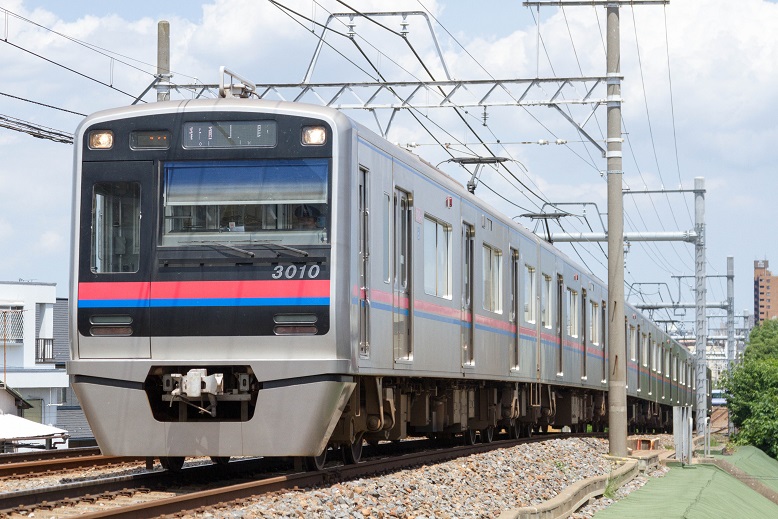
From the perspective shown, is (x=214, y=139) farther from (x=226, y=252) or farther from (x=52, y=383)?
(x=52, y=383)

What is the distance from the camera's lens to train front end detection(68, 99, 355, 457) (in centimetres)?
1038

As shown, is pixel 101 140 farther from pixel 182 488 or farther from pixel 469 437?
pixel 469 437

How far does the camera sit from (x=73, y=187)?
35.6 ft

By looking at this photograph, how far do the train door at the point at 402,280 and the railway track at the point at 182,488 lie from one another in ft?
3.75

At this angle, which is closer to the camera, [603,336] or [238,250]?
[238,250]

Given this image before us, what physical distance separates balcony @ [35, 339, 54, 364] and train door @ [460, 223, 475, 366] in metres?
32.8

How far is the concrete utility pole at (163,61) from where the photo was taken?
19875mm

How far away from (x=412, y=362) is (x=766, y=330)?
10757cm

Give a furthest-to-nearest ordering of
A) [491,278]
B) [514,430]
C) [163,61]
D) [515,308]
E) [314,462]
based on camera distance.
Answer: [163,61]
[514,430]
[515,308]
[491,278]
[314,462]

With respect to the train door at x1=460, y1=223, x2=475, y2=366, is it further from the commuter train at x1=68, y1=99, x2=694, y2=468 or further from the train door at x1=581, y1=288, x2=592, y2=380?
the train door at x1=581, y1=288, x2=592, y2=380

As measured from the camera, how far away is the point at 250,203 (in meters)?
10.6

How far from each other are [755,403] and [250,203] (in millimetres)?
35320


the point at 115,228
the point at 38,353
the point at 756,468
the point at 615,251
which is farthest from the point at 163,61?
the point at 38,353

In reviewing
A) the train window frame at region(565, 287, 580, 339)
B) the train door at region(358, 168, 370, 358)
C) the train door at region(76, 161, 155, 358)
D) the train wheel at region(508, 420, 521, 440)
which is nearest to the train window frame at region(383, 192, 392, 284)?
the train door at region(358, 168, 370, 358)
